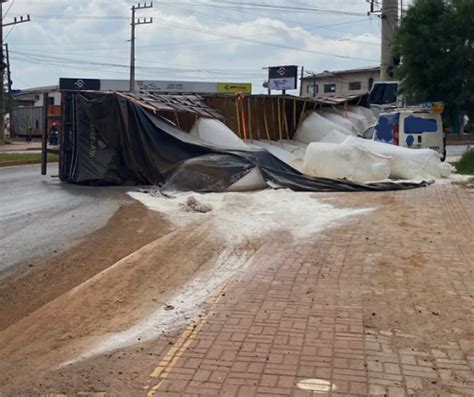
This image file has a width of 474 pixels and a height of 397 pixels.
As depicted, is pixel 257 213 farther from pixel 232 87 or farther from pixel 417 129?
pixel 232 87

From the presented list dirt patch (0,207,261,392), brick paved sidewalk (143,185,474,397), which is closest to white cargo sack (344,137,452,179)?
brick paved sidewalk (143,185,474,397)

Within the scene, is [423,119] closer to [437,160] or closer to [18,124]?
[437,160]

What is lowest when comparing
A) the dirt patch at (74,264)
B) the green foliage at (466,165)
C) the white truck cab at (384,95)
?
the dirt patch at (74,264)

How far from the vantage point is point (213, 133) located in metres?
16.2

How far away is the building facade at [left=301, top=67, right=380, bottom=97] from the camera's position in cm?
6938

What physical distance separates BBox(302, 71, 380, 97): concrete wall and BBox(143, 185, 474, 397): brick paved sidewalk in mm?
62728

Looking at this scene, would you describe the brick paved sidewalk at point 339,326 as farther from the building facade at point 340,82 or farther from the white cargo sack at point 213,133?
the building facade at point 340,82

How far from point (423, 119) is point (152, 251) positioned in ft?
41.5

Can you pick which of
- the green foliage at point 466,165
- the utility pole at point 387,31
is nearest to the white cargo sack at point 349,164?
the green foliage at point 466,165

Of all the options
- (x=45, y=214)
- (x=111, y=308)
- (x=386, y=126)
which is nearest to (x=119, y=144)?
(x=45, y=214)

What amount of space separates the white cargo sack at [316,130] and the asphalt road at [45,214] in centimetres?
823

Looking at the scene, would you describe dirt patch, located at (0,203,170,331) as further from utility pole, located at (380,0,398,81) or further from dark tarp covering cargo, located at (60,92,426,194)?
utility pole, located at (380,0,398,81)

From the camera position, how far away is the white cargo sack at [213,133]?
16.0 meters

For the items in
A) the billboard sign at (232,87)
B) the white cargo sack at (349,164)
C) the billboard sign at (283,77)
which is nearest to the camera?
the white cargo sack at (349,164)
